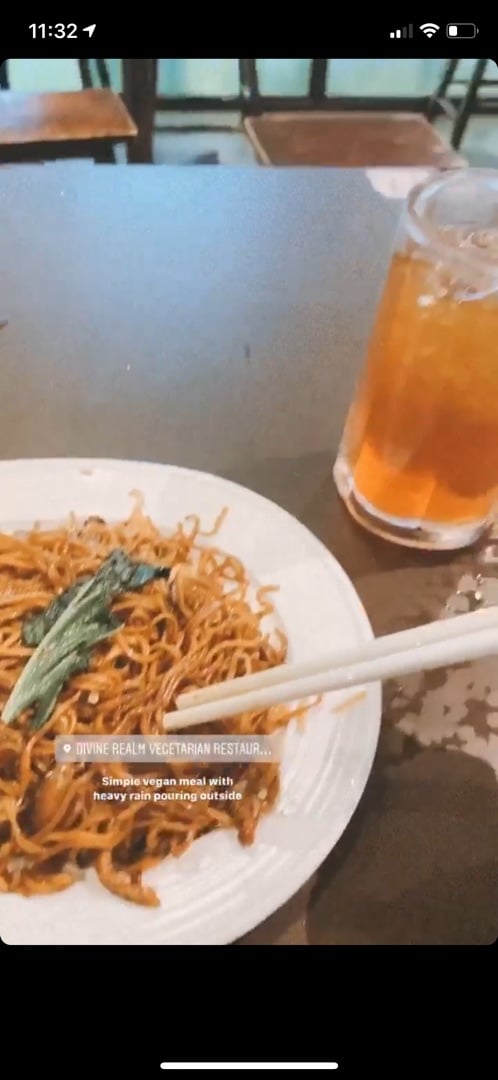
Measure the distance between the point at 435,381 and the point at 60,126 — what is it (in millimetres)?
996

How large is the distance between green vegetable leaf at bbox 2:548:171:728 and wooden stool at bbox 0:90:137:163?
3.11 feet

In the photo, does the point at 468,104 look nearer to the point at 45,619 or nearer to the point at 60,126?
the point at 60,126

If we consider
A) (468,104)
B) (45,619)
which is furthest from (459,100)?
(45,619)

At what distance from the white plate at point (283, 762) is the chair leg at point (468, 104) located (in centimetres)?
148

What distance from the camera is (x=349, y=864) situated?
42 centimetres

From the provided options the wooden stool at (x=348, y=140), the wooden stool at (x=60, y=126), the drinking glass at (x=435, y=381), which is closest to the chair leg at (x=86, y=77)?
the wooden stool at (x=60, y=126)

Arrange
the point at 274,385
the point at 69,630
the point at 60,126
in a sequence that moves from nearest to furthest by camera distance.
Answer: the point at 69,630 < the point at 274,385 < the point at 60,126

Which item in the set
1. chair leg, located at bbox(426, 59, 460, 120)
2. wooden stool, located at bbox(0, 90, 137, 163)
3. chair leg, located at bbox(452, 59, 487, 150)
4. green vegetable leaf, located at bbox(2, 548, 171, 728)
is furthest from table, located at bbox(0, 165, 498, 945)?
chair leg, located at bbox(452, 59, 487, 150)
